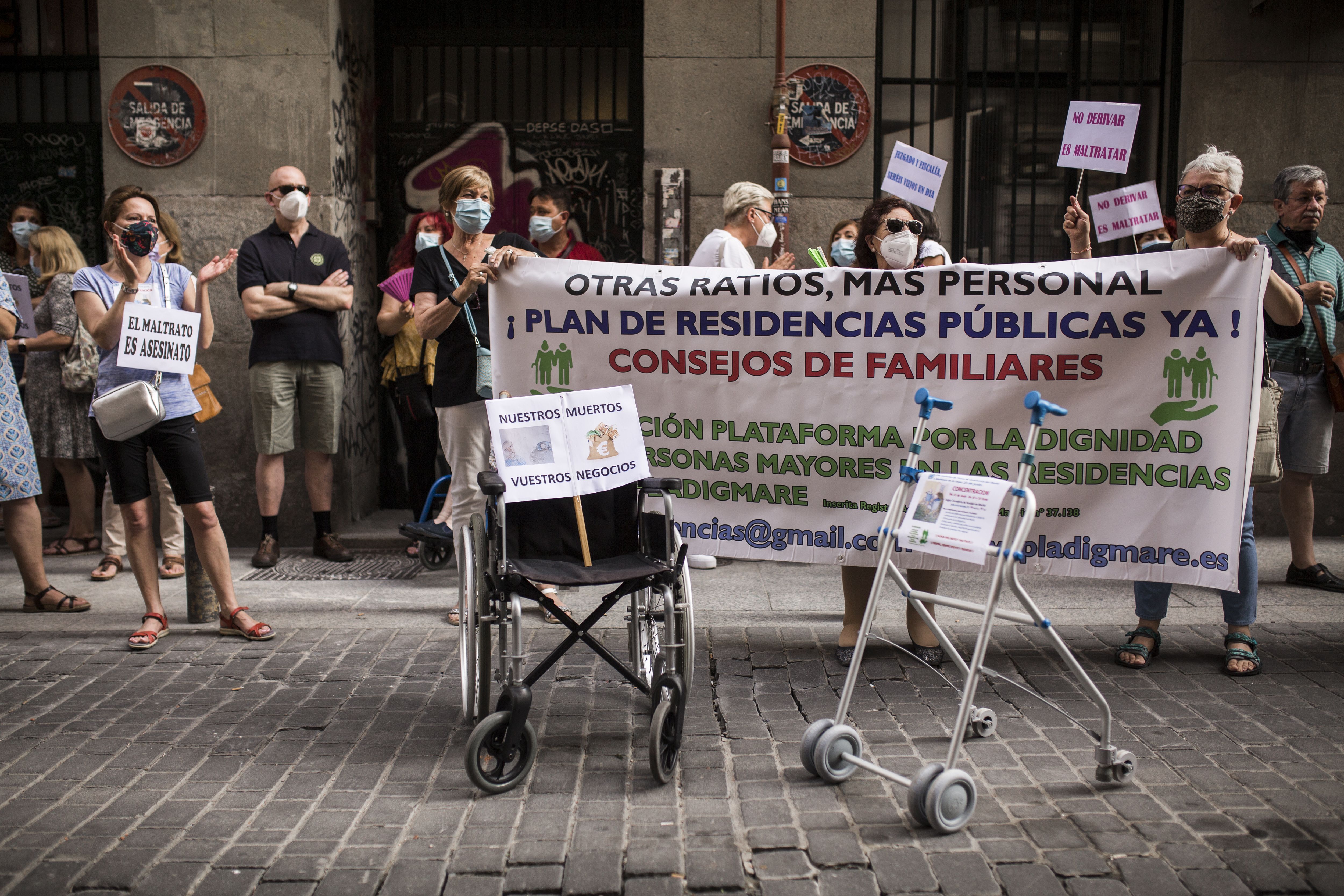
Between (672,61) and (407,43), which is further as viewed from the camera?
(407,43)

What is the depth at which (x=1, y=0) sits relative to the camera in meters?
8.12

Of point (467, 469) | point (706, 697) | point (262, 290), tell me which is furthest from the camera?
point (262, 290)

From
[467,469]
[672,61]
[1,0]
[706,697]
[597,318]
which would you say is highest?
[1,0]

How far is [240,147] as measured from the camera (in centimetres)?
728

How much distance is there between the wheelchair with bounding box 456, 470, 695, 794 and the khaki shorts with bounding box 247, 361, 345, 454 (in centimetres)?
298

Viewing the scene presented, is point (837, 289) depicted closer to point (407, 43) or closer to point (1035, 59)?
point (1035, 59)

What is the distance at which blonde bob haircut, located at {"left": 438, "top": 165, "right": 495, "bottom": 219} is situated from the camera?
5.21 m

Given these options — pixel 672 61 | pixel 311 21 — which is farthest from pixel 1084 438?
pixel 311 21

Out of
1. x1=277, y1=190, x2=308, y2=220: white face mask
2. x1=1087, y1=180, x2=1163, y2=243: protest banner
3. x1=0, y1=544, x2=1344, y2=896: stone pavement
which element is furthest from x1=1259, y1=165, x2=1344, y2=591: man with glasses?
x1=277, y1=190, x2=308, y2=220: white face mask

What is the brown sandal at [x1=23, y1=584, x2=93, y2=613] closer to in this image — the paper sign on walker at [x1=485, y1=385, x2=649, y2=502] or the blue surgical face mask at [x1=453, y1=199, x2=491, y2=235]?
the blue surgical face mask at [x1=453, y1=199, x2=491, y2=235]

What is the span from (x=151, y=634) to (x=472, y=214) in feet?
8.02

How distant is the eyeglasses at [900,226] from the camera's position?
191 inches

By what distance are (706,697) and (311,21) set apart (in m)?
5.25

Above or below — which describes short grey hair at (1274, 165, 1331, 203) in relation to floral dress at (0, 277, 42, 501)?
above
